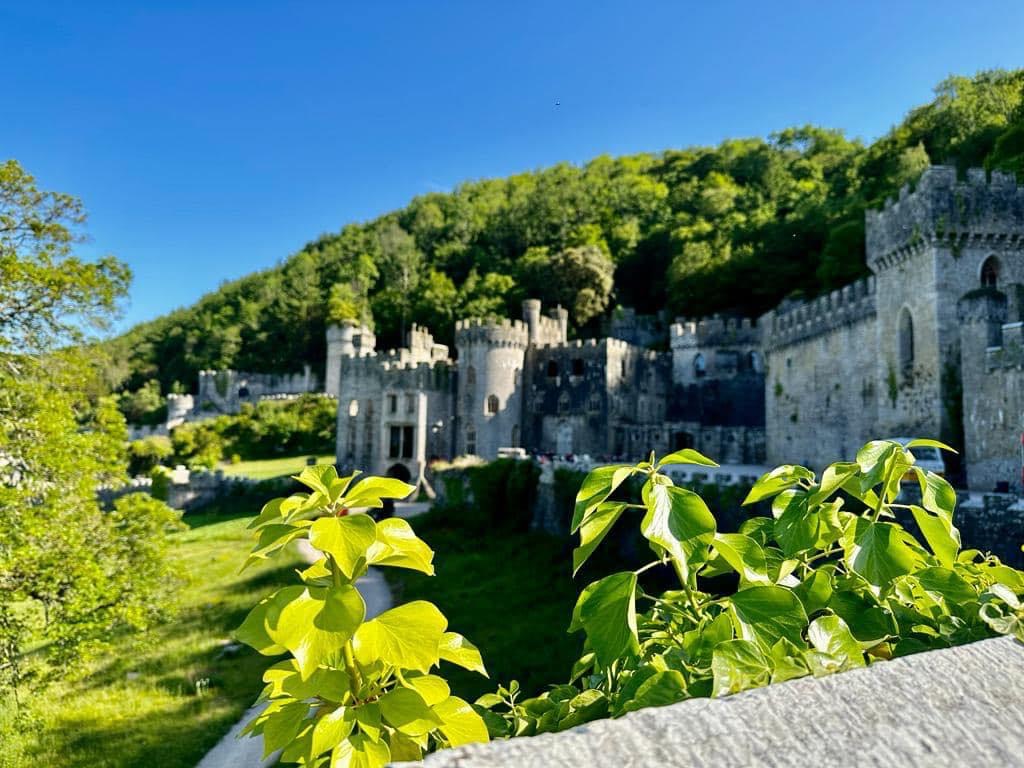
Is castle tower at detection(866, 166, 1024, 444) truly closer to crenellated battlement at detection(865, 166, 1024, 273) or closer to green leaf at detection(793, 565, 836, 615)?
crenellated battlement at detection(865, 166, 1024, 273)

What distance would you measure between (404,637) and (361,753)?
238 mm

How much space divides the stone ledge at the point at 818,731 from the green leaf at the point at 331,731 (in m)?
0.41

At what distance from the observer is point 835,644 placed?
60.2 inches

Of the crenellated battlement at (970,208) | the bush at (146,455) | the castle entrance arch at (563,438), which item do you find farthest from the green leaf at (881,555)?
the bush at (146,455)

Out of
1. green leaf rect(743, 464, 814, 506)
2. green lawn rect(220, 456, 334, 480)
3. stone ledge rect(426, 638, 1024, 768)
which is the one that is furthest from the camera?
green lawn rect(220, 456, 334, 480)

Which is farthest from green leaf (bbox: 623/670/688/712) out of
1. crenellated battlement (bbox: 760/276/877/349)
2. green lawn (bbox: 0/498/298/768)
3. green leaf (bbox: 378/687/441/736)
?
crenellated battlement (bbox: 760/276/877/349)

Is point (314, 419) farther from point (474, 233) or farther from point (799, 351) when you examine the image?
point (799, 351)

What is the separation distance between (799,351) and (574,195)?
4740 centimetres

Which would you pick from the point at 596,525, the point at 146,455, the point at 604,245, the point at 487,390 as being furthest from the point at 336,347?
the point at 596,525

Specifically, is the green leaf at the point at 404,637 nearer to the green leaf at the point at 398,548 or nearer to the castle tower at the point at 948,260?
the green leaf at the point at 398,548

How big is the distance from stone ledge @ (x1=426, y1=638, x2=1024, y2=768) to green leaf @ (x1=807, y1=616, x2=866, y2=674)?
0.15 metres

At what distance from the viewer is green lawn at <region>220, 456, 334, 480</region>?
140ft

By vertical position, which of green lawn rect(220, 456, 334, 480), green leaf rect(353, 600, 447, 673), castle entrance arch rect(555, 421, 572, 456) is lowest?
green lawn rect(220, 456, 334, 480)

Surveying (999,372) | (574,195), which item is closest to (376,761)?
(999,372)
